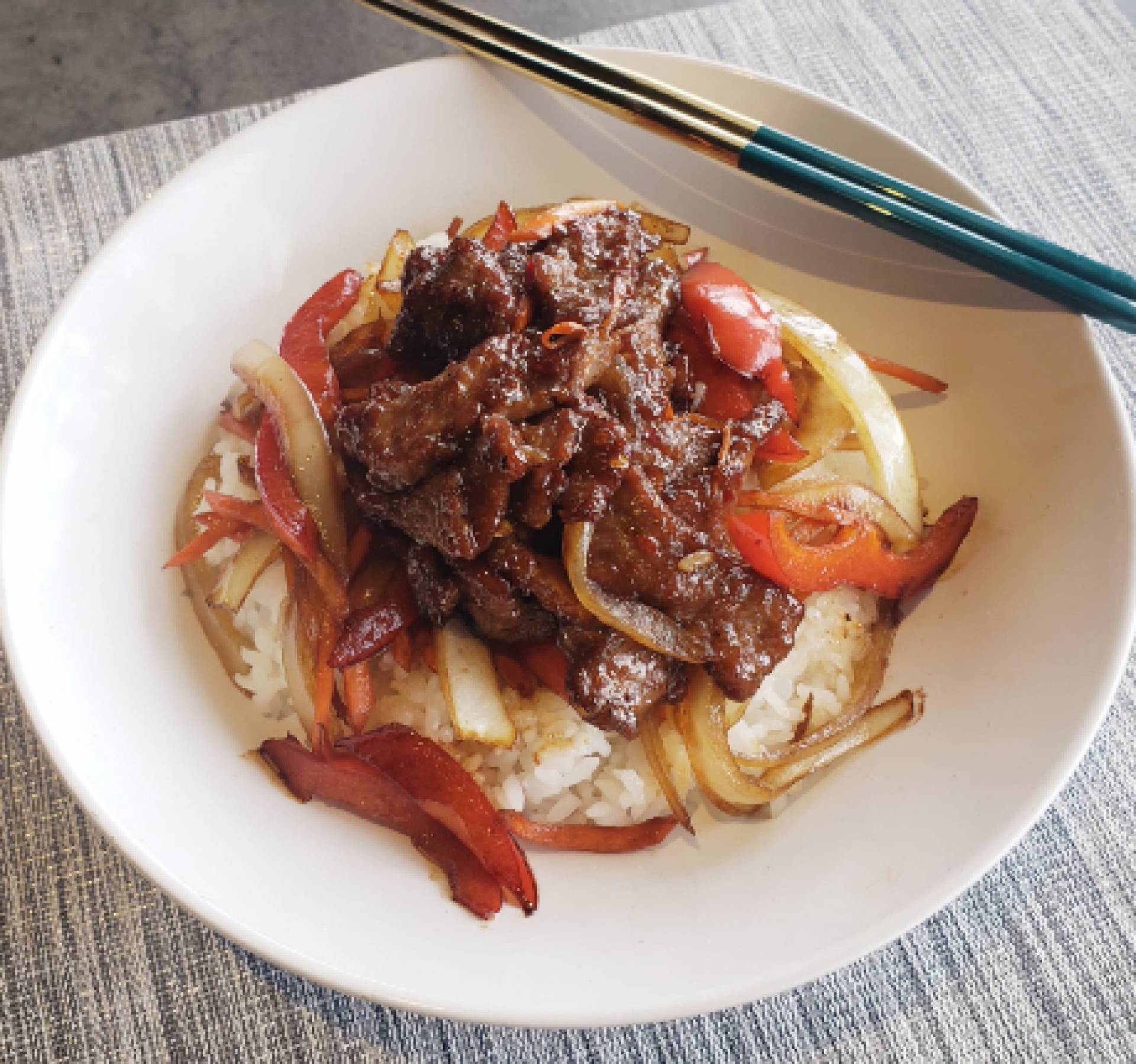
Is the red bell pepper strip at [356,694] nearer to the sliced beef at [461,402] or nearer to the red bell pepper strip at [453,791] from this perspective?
the red bell pepper strip at [453,791]

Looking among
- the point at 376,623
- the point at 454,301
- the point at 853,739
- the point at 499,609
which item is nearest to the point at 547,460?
the point at 499,609

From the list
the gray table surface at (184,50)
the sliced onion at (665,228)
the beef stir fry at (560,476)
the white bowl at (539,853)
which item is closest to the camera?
the white bowl at (539,853)

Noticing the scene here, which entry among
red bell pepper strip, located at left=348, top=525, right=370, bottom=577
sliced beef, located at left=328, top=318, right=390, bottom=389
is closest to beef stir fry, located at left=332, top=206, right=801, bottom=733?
Result: red bell pepper strip, located at left=348, top=525, right=370, bottom=577

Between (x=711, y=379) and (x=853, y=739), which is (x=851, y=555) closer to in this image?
(x=853, y=739)

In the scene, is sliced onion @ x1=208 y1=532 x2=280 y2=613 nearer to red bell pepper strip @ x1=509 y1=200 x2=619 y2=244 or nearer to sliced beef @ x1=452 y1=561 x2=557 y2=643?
sliced beef @ x1=452 y1=561 x2=557 y2=643

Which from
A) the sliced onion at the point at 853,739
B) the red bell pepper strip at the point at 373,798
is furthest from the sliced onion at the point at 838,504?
the red bell pepper strip at the point at 373,798

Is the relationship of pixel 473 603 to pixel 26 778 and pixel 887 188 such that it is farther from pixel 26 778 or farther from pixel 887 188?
pixel 887 188

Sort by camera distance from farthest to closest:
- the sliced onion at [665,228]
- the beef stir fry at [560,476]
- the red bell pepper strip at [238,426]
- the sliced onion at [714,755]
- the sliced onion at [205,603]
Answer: the sliced onion at [665,228]
the red bell pepper strip at [238,426]
the sliced onion at [205,603]
the sliced onion at [714,755]
the beef stir fry at [560,476]
